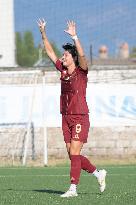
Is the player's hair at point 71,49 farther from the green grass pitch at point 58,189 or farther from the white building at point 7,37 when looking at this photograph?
the white building at point 7,37

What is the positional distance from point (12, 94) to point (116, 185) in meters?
12.5

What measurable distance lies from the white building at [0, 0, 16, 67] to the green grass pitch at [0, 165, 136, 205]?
18566mm

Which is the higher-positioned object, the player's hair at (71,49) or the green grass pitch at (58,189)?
the player's hair at (71,49)

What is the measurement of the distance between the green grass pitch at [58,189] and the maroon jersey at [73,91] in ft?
4.03

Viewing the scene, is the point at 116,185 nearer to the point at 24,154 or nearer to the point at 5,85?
the point at 24,154

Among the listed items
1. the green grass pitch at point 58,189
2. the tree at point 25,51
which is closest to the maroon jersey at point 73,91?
the green grass pitch at point 58,189

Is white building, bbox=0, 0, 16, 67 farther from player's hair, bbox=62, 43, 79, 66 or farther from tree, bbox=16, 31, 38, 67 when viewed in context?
tree, bbox=16, 31, 38, 67

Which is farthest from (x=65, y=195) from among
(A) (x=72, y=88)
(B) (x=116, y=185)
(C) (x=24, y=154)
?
(C) (x=24, y=154)

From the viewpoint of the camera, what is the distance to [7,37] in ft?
125

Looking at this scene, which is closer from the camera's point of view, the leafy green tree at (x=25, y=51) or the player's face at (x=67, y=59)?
the player's face at (x=67, y=59)

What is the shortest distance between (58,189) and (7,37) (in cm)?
2478

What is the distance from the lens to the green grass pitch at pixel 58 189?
36.8ft

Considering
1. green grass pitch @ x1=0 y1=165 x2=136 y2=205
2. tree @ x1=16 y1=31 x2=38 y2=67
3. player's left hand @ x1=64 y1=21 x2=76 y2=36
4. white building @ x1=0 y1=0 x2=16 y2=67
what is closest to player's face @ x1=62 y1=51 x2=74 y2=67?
player's left hand @ x1=64 y1=21 x2=76 y2=36

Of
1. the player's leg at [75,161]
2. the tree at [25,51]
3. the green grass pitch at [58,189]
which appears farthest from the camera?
the tree at [25,51]
